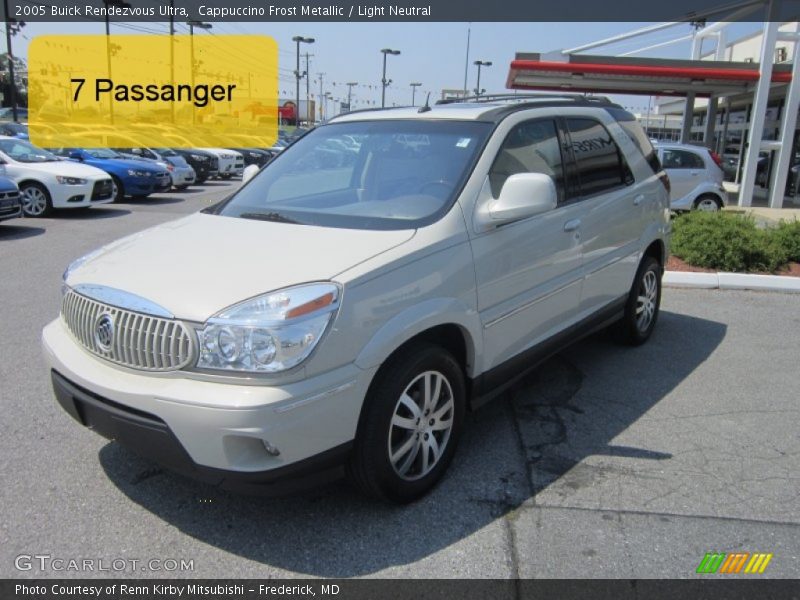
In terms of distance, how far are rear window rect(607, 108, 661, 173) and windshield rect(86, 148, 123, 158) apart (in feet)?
50.1

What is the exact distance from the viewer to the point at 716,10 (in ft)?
64.3

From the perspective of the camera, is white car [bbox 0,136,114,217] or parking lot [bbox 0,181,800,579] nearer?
parking lot [bbox 0,181,800,579]

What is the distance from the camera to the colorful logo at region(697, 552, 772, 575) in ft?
9.15

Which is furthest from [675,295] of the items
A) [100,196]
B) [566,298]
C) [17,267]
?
[100,196]

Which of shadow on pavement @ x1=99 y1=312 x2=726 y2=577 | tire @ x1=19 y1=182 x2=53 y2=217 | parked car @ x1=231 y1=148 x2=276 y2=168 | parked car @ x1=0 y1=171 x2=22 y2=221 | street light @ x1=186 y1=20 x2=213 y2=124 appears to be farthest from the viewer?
street light @ x1=186 y1=20 x2=213 y2=124

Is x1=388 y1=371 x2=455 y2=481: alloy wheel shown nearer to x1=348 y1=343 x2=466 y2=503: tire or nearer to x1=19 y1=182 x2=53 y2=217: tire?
x1=348 y1=343 x2=466 y2=503: tire

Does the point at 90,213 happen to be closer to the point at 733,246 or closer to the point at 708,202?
the point at 733,246

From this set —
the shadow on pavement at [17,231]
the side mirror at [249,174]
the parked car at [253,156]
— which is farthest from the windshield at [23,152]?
the parked car at [253,156]

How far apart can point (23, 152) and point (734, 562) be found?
1459 cm

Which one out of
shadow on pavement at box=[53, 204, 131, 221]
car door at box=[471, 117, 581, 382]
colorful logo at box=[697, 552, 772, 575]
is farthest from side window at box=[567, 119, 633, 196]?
shadow on pavement at box=[53, 204, 131, 221]

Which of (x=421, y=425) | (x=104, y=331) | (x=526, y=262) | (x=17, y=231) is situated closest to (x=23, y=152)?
(x=17, y=231)

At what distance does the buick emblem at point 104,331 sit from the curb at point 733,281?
6.80 m

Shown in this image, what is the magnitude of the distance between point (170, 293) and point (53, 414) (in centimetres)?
193

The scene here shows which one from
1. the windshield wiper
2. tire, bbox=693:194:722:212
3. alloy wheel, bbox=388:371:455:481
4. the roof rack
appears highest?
the roof rack
